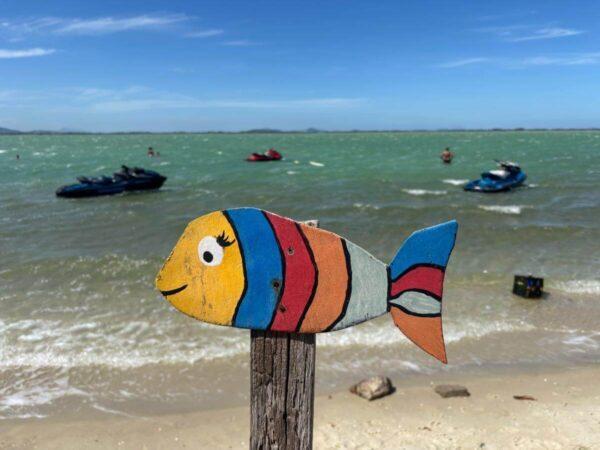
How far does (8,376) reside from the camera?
7.54m

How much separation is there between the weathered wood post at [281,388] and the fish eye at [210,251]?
1.43 ft

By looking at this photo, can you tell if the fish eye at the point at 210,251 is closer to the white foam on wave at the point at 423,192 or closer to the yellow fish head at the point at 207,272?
the yellow fish head at the point at 207,272

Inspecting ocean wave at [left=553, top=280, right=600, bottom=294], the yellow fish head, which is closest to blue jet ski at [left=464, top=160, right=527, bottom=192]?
ocean wave at [left=553, top=280, right=600, bottom=294]

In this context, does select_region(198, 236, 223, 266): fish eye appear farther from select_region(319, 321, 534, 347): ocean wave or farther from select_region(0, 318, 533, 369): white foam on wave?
select_region(319, 321, 534, 347): ocean wave

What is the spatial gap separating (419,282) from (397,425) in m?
4.67

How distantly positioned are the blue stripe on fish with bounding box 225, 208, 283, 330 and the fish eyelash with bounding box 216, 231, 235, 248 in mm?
51

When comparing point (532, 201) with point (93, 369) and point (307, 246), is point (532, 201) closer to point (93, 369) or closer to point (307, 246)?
point (93, 369)

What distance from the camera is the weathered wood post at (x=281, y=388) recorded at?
232 cm

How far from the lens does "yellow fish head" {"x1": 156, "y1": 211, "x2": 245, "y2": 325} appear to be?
7.00 feet

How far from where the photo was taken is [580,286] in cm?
1134

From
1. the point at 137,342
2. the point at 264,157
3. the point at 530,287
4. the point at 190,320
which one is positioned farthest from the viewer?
the point at 264,157

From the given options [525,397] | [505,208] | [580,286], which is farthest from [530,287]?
→ [505,208]

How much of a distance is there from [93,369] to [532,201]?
24.2 metres

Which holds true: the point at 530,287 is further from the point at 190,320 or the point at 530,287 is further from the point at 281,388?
the point at 281,388
